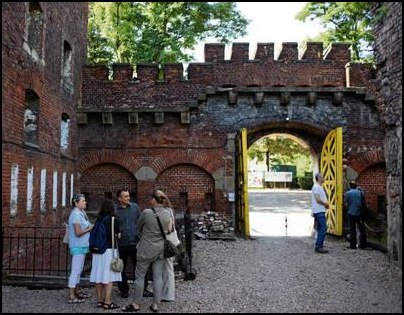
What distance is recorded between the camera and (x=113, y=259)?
632 cm

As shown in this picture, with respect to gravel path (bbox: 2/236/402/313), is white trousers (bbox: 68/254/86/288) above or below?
above

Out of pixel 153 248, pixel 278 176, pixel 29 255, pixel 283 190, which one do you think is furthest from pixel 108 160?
pixel 278 176

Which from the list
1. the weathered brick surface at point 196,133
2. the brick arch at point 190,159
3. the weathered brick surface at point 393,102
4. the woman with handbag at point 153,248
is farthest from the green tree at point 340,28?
the woman with handbag at point 153,248

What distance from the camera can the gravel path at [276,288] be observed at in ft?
20.4

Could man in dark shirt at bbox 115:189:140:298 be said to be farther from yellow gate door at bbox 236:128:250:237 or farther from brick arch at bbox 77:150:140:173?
brick arch at bbox 77:150:140:173

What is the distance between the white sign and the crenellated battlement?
1917 cm

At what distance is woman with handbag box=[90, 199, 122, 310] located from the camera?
6.28 meters

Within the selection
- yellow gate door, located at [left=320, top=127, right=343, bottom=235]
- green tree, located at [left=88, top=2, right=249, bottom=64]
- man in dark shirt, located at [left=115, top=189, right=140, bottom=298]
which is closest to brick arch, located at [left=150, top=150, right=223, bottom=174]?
yellow gate door, located at [left=320, top=127, right=343, bottom=235]

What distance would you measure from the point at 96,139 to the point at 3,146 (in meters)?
6.13

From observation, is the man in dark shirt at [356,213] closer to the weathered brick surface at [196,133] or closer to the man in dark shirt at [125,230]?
the weathered brick surface at [196,133]

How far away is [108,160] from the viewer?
14.4 metres

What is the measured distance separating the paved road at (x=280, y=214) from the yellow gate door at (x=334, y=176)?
5.79 feet

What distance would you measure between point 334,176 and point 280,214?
23.3 ft

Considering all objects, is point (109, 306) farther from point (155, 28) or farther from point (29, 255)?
point (155, 28)
